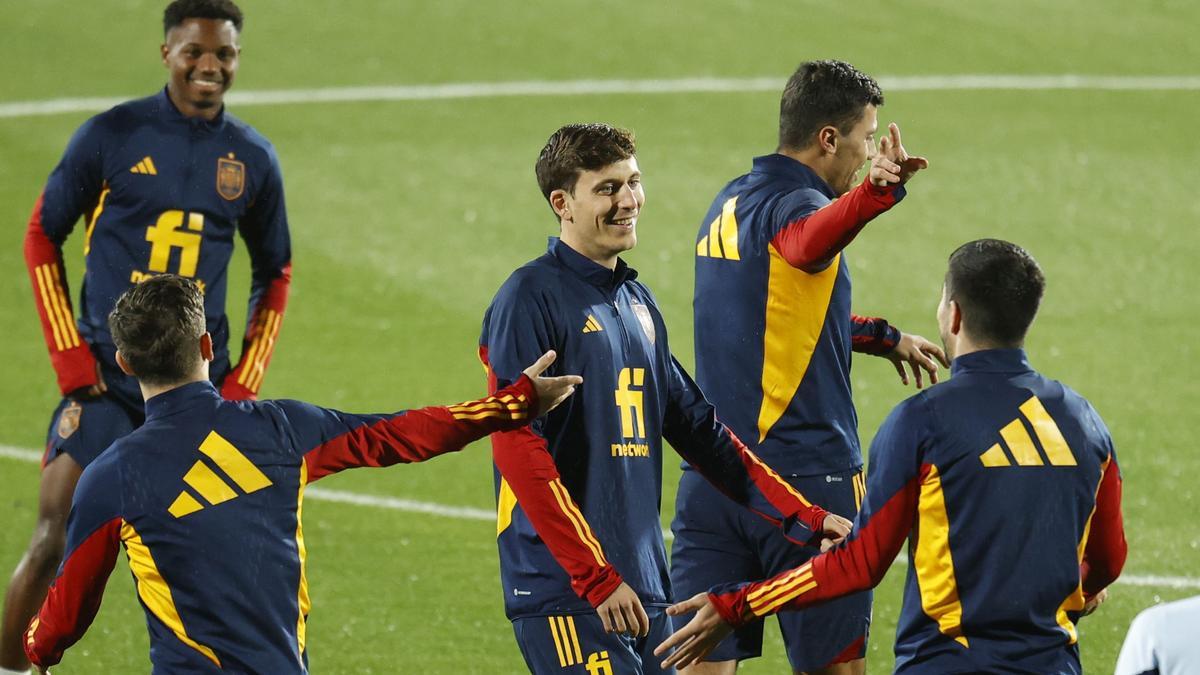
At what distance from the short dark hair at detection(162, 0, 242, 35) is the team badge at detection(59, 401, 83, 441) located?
4.75 ft

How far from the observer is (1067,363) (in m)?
11.7

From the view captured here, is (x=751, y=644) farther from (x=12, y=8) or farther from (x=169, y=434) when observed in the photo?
(x=12, y=8)

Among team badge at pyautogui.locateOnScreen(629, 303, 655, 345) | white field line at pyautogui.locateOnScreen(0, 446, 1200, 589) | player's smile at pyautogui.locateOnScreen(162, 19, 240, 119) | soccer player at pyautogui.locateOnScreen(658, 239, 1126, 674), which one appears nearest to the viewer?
soccer player at pyautogui.locateOnScreen(658, 239, 1126, 674)

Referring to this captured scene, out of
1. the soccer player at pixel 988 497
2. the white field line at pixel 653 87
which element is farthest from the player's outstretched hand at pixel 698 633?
the white field line at pixel 653 87

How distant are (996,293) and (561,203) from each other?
131 cm

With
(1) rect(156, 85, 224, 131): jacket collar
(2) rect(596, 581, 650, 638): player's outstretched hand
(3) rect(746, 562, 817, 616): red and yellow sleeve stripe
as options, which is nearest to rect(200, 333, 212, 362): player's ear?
(2) rect(596, 581, 650, 638): player's outstretched hand

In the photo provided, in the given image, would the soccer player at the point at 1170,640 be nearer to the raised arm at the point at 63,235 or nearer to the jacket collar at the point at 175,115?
the raised arm at the point at 63,235

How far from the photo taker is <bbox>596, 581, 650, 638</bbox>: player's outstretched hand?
4.49 metres

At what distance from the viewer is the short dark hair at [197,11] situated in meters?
6.77

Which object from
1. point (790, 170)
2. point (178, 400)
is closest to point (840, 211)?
point (790, 170)

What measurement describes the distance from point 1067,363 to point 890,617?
434 centimetres

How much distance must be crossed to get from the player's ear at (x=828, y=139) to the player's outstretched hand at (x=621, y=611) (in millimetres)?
1894

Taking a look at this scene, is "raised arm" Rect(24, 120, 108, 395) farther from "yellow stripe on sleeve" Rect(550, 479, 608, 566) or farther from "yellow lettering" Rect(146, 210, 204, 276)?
"yellow stripe on sleeve" Rect(550, 479, 608, 566)

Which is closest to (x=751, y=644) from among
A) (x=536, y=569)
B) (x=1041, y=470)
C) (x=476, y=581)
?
(x=536, y=569)
